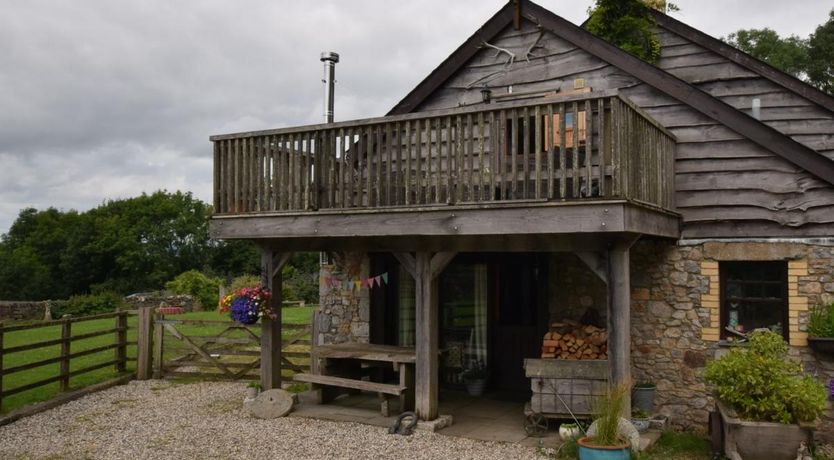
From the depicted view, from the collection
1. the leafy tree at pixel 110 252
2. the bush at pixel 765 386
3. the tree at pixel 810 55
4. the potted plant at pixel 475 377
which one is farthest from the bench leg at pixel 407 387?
the leafy tree at pixel 110 252

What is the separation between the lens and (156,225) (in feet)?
201

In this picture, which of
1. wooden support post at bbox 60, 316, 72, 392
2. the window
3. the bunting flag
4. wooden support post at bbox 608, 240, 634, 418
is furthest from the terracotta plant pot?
wooden support post at bbox 60, 316, 72, 392

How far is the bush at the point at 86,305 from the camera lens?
98.8 feet

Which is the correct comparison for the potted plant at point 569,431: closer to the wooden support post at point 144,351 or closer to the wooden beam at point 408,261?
the wooden beam at point 408,261

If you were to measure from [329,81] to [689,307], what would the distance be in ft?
23.2

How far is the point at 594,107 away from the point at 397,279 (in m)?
4.83

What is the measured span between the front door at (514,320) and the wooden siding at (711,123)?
248 cm

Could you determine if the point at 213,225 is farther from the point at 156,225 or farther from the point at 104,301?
the point at 156,225

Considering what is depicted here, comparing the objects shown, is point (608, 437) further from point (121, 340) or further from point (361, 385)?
point (121, 340)

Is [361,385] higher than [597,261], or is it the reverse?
[597,261]

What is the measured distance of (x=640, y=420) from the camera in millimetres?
8086

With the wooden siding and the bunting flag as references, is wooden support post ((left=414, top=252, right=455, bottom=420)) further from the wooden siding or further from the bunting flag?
the wooden siding

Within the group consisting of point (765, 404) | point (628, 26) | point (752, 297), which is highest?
point (628, 26)

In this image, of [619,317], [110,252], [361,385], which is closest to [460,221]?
[619,317]
